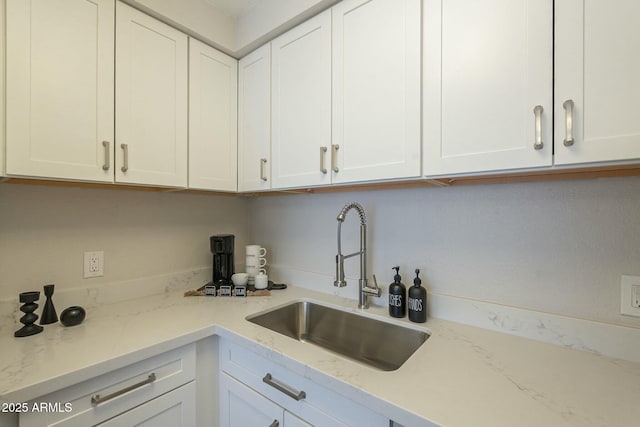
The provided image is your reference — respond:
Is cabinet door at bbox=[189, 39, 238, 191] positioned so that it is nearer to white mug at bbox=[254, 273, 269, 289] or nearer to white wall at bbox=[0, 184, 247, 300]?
white wall at bbox=[0, 184, 247, 300]

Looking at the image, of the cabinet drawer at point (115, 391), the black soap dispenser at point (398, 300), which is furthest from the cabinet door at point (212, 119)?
the black soap dispenser at point (398, 300)

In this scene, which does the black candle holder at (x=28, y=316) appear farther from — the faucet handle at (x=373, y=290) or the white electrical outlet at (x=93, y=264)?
the faucet handle at (x=373, y=290)

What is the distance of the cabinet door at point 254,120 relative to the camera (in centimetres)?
141

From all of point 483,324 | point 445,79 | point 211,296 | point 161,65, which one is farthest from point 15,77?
point 483,324

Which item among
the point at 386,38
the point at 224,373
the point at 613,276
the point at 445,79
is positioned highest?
the point at 386,38

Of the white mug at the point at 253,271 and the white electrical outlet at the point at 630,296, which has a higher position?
the white electrical outlet at the point at 630,296

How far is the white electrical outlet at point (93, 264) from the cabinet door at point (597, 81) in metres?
1.82

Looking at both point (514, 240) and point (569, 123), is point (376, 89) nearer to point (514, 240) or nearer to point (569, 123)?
point (569, 123)

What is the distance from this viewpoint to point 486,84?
82cm

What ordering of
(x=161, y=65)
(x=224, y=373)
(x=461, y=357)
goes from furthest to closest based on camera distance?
(x=161, y=65)
(x=224, y=373)
(x=461, y=357)

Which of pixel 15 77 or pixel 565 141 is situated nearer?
pixel 565 141

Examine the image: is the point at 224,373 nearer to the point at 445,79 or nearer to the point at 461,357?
the point at 461,357

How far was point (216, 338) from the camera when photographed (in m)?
1.14

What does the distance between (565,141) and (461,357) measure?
678 mm
